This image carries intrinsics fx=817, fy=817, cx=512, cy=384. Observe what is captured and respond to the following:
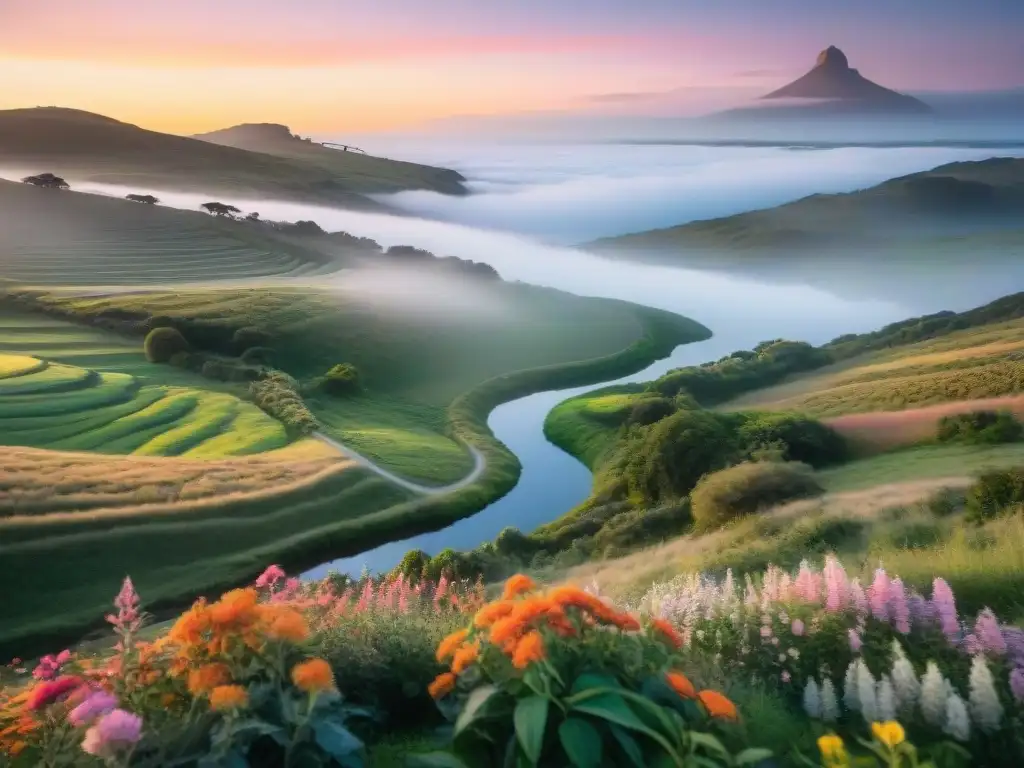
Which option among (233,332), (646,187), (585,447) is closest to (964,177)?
(646,187)

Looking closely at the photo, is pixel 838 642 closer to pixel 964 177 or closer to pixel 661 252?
pixel 964 177

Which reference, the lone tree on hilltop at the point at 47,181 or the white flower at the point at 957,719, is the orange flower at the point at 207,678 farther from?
the lone tree on hilltop at the point at 47,181

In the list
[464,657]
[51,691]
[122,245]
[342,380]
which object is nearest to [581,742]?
[464,657]

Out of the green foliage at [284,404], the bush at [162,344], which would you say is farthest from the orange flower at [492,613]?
the bush at [162,344]

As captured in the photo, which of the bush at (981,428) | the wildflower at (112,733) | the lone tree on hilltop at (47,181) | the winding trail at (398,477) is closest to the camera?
the wildflower at (112,733)

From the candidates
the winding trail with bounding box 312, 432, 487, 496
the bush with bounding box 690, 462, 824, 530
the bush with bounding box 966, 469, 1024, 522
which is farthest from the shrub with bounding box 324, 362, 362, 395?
the bush with bounding box 966, 469, 1024, 522

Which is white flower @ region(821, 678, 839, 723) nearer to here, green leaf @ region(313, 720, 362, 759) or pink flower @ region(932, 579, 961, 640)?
pink flower @ region(932, 579, 961, 640)
